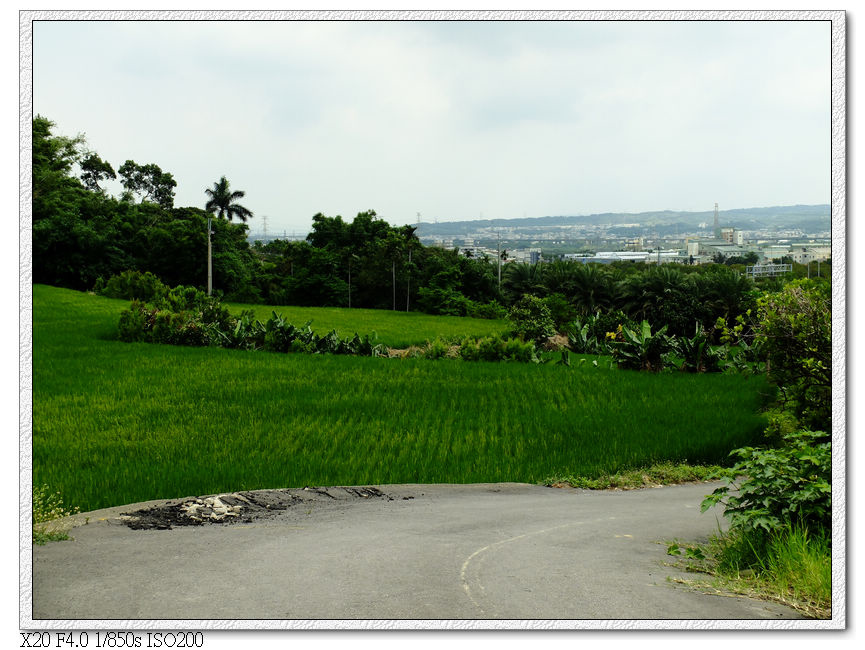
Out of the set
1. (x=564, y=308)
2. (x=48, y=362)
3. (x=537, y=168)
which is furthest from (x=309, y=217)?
(x=564, y=308)

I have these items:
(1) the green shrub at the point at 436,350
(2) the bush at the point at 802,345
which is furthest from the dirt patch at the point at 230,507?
(1) the green shrub at the point at 436,350

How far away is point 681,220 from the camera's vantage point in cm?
475

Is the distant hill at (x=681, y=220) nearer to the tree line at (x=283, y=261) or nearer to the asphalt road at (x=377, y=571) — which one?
the tree line at (x=283, y=261)

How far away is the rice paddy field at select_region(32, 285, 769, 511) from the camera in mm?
4211

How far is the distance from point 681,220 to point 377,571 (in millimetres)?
3158

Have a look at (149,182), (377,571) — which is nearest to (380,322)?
(149,182)

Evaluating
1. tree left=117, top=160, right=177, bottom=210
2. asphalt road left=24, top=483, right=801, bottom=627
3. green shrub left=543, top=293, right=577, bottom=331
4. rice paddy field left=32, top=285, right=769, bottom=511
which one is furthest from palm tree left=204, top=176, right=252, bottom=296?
green shrub left=543, top=293, right=577, bottom=331

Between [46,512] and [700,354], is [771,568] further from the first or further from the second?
[700,354]

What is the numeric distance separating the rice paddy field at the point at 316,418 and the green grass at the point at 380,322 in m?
0.04

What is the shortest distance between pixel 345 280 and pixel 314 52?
8.80 feet

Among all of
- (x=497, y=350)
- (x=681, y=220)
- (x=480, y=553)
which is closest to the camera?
(x=480, y=553)

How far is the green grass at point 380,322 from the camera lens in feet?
22.5

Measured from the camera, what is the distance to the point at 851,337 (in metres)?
3.51
